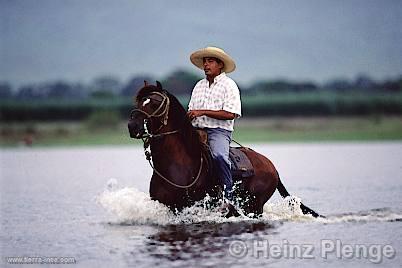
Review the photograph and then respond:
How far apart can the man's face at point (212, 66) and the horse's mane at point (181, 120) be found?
0.66m

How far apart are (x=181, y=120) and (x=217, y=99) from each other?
0.56m

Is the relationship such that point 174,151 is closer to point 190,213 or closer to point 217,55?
point 190,213

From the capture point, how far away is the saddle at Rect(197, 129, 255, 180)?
38.9 ft

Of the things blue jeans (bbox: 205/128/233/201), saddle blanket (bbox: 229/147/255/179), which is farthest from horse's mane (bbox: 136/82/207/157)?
saddle blanket (bbox: 229/147/255/179)

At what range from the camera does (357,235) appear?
1128 cm

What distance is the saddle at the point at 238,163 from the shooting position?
11.9 metres

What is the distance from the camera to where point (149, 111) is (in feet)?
37.0

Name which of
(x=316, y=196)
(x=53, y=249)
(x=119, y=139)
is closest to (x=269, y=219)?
(x=53, y=249)

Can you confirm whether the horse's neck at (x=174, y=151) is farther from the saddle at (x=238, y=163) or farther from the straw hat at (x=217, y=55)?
the straw hat at (x=217, y=55)

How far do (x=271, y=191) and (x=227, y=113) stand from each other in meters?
1.27

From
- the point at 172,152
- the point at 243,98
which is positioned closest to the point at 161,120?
the point at 172,152

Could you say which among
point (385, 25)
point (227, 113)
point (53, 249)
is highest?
point (385, 25)

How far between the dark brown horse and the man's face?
668 millimetres

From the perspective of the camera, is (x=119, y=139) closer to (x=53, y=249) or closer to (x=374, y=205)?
(x=374, y=205)
